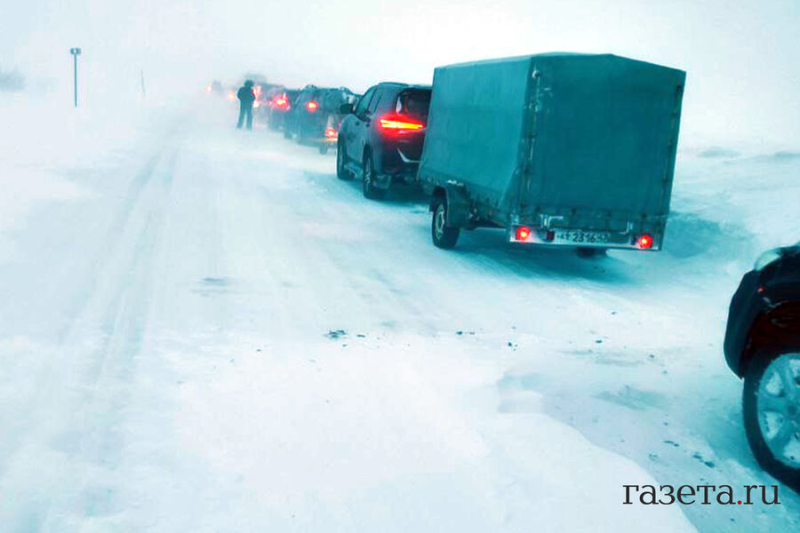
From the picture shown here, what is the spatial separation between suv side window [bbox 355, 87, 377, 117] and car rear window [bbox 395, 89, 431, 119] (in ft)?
5.58

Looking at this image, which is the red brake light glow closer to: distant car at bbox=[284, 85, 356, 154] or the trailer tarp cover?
the trailer tarp cover

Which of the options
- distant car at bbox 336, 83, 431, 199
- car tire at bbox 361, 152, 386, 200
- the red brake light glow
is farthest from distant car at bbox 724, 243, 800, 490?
car tire at bbox 361, 152, 386, 200

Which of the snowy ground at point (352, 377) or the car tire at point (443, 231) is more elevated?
the car tire at point (443, 231)

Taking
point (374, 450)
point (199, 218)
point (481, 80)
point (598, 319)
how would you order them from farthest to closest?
point (199, 218) → point (481, 80) → point (598, 319) → point (374, 450)

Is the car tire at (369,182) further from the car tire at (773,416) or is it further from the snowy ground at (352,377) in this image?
the car tire at (773,416)

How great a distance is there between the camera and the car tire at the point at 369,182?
14.0 meters

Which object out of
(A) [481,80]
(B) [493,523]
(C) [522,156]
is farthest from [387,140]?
(B) [493,523]

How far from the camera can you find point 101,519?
3.24 m

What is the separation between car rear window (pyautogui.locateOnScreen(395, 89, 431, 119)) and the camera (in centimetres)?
1322

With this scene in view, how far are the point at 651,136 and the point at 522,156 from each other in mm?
1568

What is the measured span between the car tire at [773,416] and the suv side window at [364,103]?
1163 cm

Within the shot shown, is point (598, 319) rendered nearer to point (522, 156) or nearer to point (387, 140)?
point (522, 156)

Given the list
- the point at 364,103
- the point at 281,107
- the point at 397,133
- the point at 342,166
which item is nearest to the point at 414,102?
the point at 397,133

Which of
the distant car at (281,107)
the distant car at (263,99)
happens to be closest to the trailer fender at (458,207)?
the distant car at (281,107)
